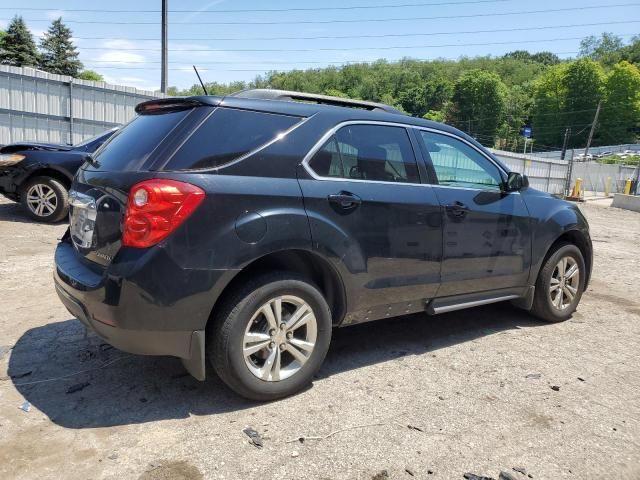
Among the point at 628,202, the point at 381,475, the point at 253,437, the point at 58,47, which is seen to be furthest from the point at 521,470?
the point at 58,47

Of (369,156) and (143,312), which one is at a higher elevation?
(369,156)

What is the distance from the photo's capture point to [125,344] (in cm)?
281

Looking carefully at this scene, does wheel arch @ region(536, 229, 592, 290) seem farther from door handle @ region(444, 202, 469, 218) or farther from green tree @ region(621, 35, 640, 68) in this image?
green tree @ region(621, 35, 640, 68)

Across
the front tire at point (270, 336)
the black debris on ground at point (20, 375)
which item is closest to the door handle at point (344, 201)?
the front tire at point (270, 336)

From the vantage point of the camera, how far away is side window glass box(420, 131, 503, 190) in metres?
4.05

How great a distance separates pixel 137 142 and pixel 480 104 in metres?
122

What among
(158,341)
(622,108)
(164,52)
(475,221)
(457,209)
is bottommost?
(158,341)

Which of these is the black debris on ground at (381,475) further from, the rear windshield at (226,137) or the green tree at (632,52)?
the green tree at (632,52)

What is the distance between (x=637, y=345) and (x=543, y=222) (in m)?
1.34

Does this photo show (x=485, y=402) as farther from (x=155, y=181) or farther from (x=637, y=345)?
(x=155, y=181)

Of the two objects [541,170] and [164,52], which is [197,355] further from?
[541,170]

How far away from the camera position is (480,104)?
115 metres

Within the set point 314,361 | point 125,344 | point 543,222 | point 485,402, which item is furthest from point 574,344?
point 125,344

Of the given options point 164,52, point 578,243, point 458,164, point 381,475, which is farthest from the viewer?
point 164,52
